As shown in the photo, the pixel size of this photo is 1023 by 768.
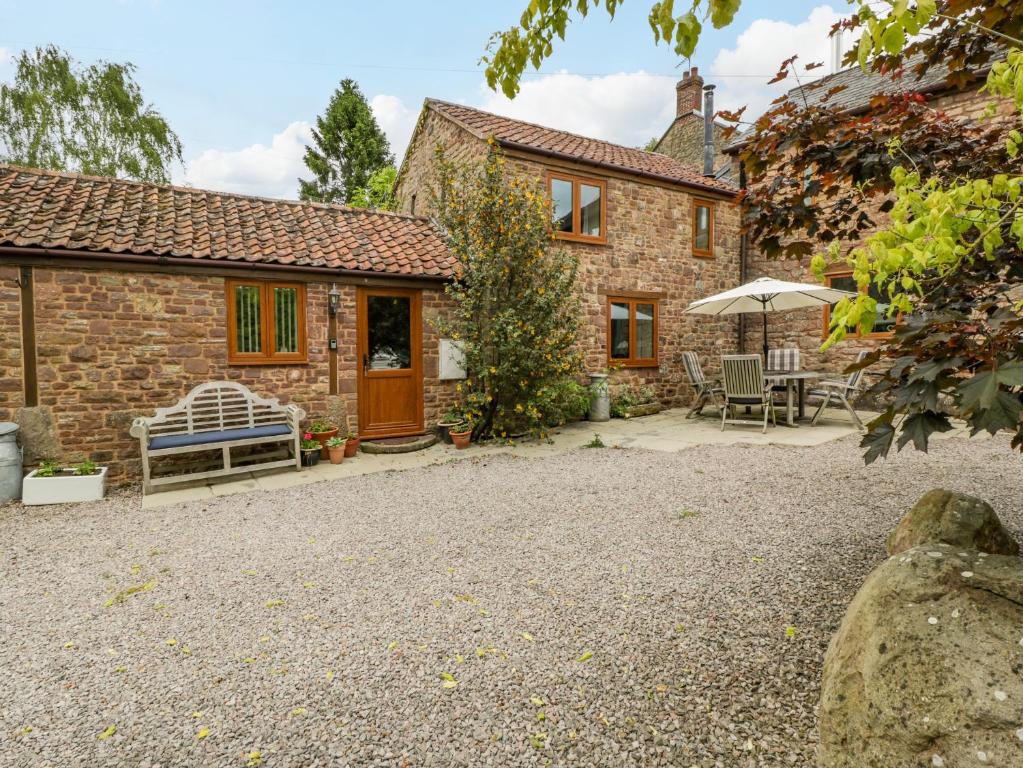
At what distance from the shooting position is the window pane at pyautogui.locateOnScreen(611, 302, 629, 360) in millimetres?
10758

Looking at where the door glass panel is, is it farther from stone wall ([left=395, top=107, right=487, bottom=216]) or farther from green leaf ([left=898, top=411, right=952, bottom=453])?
green leaf ([left=898, top=411, right=952, bottom=453])

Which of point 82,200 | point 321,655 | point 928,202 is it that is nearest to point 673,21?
point 928,202

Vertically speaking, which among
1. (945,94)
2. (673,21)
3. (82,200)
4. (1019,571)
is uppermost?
(945,94)

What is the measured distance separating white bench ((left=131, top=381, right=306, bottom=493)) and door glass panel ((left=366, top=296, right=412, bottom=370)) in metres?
1.66

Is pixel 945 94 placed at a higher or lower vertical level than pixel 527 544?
higher

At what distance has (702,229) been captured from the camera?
12125 mm

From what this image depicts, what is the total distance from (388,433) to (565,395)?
2.91 metres

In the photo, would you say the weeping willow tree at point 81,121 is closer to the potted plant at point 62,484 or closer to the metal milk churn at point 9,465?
the metal milk churn at point 9,465

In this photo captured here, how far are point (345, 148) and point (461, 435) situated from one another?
22749 mm

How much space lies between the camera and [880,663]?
67.0 inches

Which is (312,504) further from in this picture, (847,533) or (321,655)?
(847,533)

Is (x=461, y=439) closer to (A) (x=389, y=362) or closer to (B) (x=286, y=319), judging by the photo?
(A) (x=389, y=362)

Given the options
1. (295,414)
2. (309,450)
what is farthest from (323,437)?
(295,414)

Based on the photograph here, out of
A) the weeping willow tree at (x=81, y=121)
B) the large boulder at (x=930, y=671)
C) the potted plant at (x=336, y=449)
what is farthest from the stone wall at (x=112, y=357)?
the weeping willow tree at (x=81, y=121)
